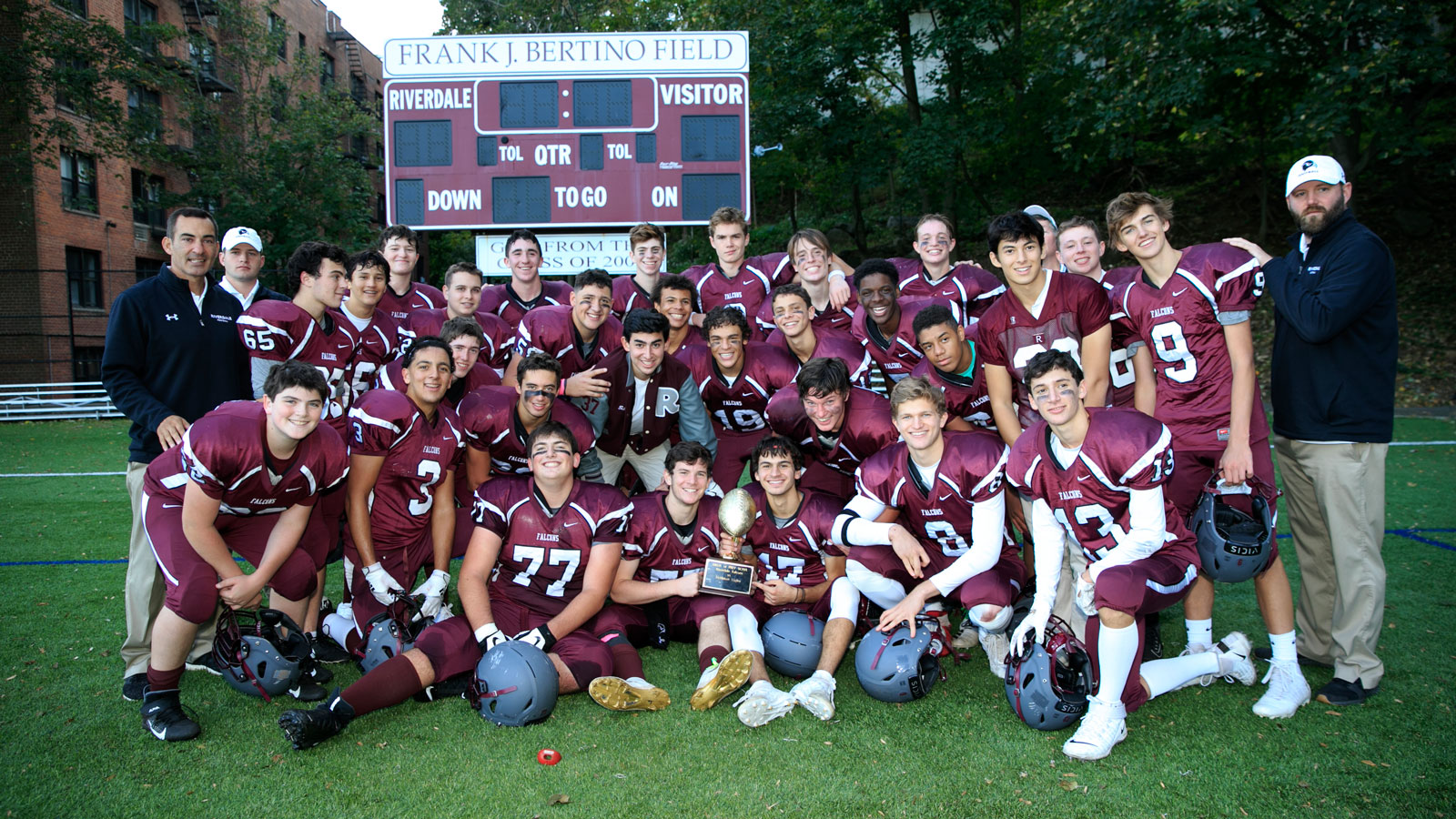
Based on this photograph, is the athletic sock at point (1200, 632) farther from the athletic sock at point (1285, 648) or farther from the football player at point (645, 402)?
the football player at point (645, 402)

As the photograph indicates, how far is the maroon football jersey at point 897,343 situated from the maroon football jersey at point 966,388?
146 millimetres

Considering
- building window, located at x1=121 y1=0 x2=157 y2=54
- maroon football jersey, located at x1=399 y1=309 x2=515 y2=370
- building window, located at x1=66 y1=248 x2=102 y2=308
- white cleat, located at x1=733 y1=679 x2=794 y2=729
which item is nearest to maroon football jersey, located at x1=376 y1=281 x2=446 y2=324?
maroon football jersey, located at x1=399 y1=309 x2=515 y2=370

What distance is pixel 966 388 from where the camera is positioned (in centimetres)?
448

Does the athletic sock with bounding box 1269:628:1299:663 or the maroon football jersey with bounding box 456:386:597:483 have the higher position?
the maroon football jersey with bounding box 456:386:597:483

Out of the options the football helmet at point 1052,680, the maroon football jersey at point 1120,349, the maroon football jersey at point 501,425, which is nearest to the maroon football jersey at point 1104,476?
the football helmet at point 1052,680

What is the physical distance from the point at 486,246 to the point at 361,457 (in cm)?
699

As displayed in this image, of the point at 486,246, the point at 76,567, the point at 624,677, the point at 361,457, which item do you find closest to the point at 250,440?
the point at 361,457

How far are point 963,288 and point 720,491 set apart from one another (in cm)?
192

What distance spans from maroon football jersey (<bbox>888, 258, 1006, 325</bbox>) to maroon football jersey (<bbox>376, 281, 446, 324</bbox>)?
3.13 metres

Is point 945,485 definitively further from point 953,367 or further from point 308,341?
point 308,341

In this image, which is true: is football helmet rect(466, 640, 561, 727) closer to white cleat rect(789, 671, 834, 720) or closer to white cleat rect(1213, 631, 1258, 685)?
white cleat rect(789, 671, 834, 720)

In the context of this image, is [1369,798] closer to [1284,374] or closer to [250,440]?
[1284,374]

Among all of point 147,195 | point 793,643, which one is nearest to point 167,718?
point 793,643

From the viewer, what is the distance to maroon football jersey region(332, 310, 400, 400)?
4.92 m
